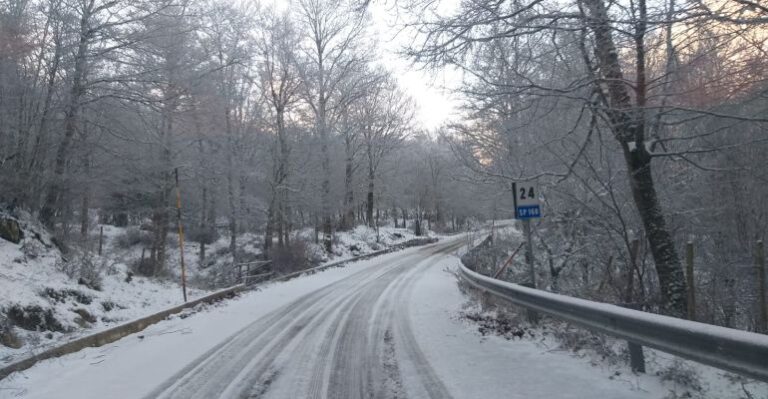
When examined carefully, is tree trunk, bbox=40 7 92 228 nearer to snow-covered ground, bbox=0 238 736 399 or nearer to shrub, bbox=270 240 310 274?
snow-covered ground, bbox=0 238 736 399

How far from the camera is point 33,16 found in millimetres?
12961

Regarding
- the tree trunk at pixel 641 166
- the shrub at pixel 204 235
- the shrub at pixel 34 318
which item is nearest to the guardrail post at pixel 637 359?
the tree trunk at pixel 641 166

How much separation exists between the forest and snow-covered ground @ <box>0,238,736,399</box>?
2.34 meters

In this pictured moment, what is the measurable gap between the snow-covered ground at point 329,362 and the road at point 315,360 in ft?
0.06

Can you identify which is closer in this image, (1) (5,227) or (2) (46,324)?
(2) (46,324)

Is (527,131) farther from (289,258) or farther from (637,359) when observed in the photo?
(289,258)

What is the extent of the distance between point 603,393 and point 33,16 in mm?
15587

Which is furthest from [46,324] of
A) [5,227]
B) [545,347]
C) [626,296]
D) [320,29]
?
[320,29]

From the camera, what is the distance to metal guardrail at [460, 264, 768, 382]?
334cm

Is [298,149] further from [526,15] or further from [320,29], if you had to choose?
[526,15]

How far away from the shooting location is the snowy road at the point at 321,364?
516 cm

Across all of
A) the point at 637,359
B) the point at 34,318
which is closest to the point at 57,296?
the point at 34,318

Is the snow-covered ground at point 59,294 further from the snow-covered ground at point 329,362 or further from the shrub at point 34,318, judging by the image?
the snow-covered ground at point 329,362

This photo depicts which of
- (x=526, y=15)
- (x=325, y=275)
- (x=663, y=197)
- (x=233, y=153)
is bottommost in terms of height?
(x=325, y=275)
